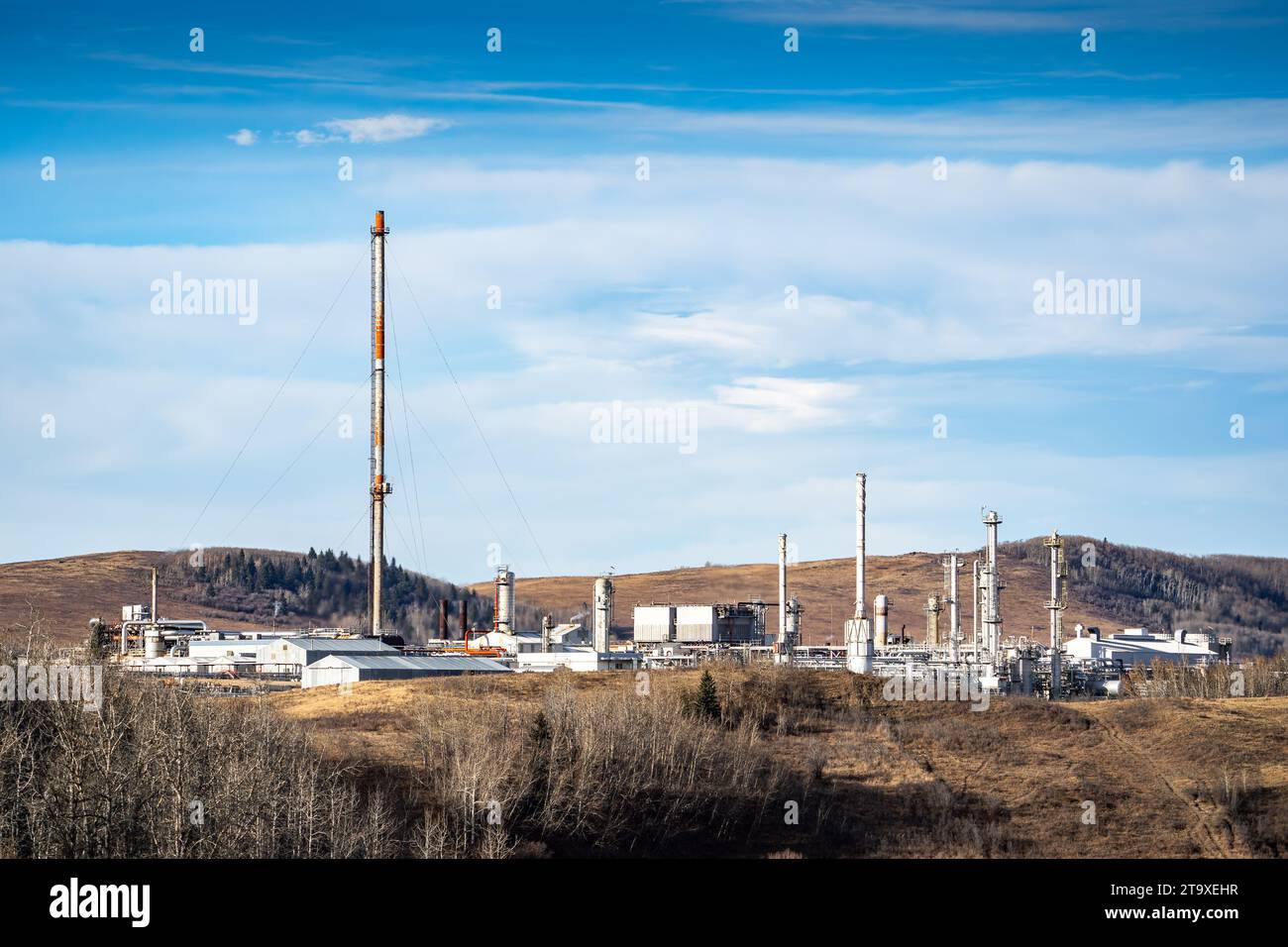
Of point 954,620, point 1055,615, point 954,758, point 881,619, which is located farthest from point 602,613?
point 954,758

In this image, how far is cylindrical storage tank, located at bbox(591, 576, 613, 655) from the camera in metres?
99.1

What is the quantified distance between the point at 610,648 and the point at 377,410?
76.7 feet

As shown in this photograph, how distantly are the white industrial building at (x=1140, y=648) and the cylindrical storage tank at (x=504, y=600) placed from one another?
4901 cm

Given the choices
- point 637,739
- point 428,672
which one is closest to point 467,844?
point 637,739

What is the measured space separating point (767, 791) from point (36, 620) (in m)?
32.1

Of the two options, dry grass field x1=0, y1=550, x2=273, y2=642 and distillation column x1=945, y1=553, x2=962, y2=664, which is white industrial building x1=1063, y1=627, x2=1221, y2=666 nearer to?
distillation column x1=945, y1=553, x2=962, y2=664

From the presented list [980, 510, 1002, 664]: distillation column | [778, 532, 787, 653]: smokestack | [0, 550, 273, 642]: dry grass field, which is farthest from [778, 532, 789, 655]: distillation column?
[0, 550, 273, 642]: dry grass field

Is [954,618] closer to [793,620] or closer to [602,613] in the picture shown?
[793,620]

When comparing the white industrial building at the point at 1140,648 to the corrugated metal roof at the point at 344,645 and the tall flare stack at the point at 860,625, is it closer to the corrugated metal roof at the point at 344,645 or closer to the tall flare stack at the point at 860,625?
the tall flare stack at the point at 860,625

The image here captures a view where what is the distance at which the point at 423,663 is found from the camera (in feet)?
274

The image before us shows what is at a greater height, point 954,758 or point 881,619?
point 881,619
